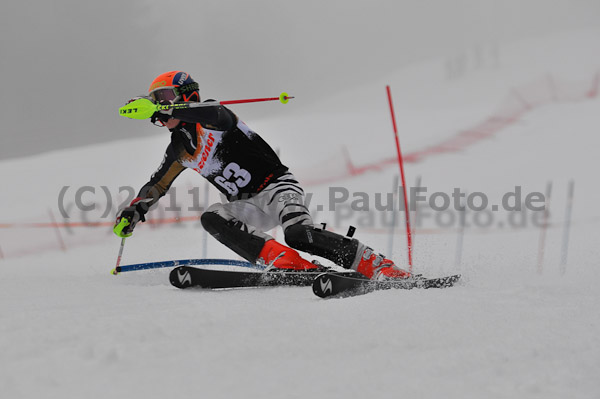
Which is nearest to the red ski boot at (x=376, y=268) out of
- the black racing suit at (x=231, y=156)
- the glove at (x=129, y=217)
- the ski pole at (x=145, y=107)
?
the black racing suit at (x=231, y=156)

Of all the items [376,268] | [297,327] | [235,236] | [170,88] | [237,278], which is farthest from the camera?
[170,88]

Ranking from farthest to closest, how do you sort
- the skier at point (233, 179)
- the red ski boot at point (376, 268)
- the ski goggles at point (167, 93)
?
the ski goggles at point (167, 93)
the skier at point (233, 179)
the red ski boot at point (376, 268)

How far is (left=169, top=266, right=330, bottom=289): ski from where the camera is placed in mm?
3607

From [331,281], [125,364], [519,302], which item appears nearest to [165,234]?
[331,281]

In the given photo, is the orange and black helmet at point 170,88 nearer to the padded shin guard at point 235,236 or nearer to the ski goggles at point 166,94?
the ski goggles at point 166,94

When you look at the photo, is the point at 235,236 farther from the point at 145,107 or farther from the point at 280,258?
the point at 145,107

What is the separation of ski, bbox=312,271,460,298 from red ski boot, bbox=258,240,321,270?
586 mm

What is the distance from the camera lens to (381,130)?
17.6m

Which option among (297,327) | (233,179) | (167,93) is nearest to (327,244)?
(233,179)

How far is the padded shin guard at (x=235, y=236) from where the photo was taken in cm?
374

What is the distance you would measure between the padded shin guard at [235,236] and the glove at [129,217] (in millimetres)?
546

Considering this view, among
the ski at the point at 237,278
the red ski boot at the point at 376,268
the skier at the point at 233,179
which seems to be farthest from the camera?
the skier at the point at 233,179

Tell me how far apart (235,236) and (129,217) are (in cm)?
81

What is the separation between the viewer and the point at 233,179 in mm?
4012
